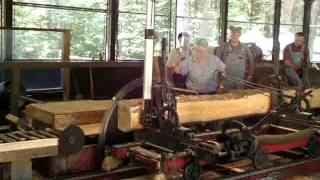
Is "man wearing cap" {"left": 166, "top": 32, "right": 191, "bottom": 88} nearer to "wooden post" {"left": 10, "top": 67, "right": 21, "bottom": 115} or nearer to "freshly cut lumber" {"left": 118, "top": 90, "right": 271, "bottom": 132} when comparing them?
"freshly cut lumber" {"left": 118, "top": 90, "right": 271, "bottom": 132}

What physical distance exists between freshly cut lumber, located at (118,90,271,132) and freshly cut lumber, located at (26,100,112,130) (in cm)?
28

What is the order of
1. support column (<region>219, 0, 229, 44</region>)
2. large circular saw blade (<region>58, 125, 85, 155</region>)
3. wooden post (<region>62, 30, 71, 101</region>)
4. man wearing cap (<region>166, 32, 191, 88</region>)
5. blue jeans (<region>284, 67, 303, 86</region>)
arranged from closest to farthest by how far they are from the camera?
1. large circular saw blade (<region>58, 125, 85, 155</region>)
2. man wearing cap (<region>166, 32, 191, 88</region>)
3. wooden post (<region>62, 30, 71, 101</region>)
4. blue jeans (<region>284, 67, 303, 86</region>)
5. support column (<region>219, 0, 229, 44</region>)

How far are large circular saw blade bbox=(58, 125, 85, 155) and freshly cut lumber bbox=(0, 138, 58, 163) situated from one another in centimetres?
5

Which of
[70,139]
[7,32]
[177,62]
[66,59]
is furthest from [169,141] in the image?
[7,32]

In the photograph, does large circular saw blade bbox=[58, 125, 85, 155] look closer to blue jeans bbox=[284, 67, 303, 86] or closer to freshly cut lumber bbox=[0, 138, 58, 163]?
freshly cut lumber bbox=[0, 138, 58, 163]

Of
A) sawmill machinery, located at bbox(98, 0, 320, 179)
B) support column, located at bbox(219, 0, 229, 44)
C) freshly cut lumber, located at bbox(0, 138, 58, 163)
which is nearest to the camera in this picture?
freshly cut lumber, located at bbox(0, 138, 58, 163)

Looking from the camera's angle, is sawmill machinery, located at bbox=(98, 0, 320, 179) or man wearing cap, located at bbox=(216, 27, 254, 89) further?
man wearing cap, located at bbox=(216, 27, 254, 89)

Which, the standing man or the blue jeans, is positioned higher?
the standing man

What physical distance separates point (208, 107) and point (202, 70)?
80 centimetres

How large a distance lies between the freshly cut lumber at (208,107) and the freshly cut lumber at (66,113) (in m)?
0.28

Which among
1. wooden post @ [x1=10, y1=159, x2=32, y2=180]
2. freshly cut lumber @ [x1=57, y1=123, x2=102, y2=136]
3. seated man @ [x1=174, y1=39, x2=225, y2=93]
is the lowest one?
wooden post @ [x1=10, y1=159, x2=32, y2=180]

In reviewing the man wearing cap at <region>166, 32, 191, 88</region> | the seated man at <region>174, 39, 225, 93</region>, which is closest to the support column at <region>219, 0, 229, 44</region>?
the man wearing cap at <region>166, 32, 191, 88</region>

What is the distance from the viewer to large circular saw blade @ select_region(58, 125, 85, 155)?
Result: 3160mm

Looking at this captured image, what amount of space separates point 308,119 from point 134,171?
1937 millimetres
